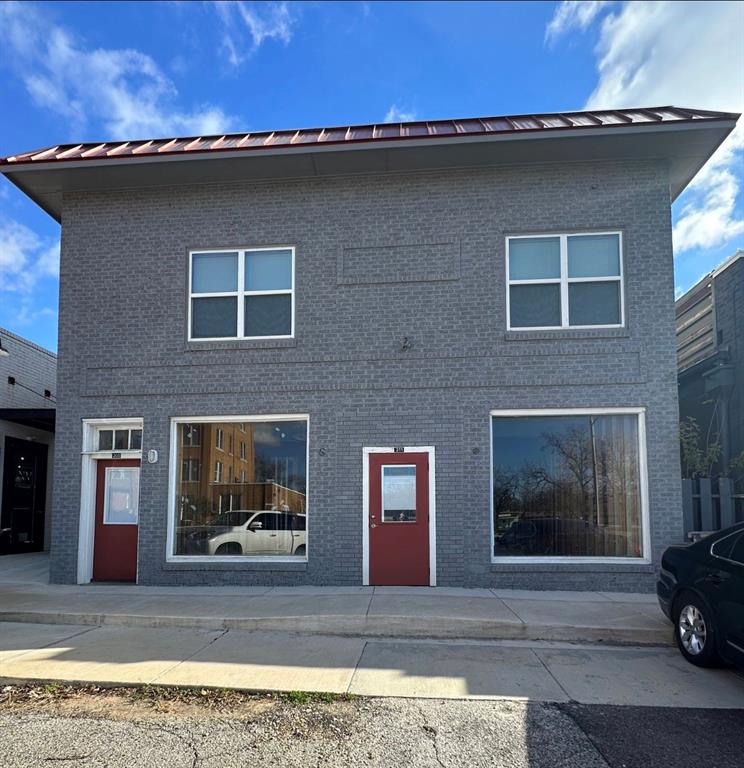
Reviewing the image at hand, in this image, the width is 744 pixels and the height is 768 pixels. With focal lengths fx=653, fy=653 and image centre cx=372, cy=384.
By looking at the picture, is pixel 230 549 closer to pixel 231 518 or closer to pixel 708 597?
pixel 231 518

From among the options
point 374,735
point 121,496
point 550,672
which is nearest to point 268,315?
point 121,496

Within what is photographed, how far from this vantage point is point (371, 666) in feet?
21.0

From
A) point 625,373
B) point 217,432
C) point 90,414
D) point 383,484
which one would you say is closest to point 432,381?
point 383,484

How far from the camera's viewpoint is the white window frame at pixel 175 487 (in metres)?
10.1

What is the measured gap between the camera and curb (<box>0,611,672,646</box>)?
7.37 meters

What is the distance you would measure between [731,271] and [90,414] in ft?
40.5

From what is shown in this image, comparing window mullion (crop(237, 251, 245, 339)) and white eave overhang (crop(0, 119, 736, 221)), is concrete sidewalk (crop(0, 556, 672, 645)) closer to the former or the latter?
window mullion (crop(237, 251, 245, 339))

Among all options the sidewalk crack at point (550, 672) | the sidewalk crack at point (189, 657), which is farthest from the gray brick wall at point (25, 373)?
the sidewalk crack at point (550, 672)

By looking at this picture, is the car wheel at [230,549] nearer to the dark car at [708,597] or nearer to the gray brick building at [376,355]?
the gray brick building at [376,355]

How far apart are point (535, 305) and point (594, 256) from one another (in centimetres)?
121

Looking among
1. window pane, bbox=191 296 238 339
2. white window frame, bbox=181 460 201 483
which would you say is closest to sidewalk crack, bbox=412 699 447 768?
white window frame, bbox=181 460 201 483

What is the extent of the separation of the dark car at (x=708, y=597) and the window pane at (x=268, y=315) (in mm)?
6479

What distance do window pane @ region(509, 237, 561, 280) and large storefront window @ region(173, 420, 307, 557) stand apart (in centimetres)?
421

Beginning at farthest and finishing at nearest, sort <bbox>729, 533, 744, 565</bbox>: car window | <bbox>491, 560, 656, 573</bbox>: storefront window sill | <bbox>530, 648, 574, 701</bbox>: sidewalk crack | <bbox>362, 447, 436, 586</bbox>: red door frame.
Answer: <bbox>362, 447, 436, 586</bbox>: red door frame, <bbox>491, 560, 656, 573</bbox>: storefront window sill, <bbox>729, 533, 744, 565</bbox>: car window, <bbox>530, 648, 574, 701</bbox>: sidewalk crack
